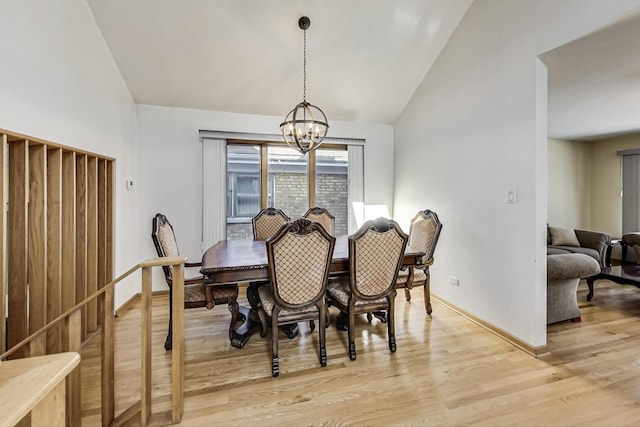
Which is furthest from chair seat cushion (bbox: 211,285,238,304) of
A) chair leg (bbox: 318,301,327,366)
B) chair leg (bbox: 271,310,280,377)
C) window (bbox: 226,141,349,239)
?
window (bbox: 226,141,349,239)

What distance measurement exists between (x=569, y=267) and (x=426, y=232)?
4.14ft

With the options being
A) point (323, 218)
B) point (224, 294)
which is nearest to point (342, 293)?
point (224, 294)

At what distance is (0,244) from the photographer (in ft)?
5.46

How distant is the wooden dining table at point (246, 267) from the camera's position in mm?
2100

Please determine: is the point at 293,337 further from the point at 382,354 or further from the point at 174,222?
the point at 174,222

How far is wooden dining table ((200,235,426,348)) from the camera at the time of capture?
210 centimetres

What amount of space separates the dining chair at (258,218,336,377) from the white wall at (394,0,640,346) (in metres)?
1.65

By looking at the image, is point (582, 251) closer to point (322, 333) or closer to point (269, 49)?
point (322, 333)

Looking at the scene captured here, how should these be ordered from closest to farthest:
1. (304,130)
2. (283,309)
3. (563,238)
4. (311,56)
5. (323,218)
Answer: (283,309) → (304,130) → (311,56) → (323,218) → (563,238)

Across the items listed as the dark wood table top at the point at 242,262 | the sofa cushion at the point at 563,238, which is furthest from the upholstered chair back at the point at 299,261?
the sofa cushion at the point at 563,238

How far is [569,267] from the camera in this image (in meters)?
2.68

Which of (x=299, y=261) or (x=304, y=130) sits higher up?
(x=304, y=130)

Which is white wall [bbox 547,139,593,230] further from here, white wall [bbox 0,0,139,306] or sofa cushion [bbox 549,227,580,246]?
white wall [bbox 0,0,139,306]

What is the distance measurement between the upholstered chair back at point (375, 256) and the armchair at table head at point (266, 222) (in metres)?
1.56
